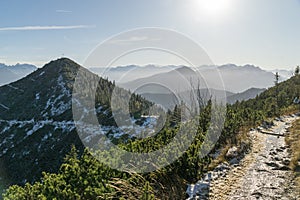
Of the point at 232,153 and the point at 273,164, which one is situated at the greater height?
the point at 232,153

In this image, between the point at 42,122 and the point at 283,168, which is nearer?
the point at 283,168

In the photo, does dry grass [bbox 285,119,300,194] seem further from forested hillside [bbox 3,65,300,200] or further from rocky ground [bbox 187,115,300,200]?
forested hillside [bbox 3,65,300,200]

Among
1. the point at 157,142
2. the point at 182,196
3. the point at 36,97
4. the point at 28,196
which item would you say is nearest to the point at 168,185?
the point at 182,196

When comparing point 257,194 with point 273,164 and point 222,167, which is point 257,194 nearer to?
point 222,167

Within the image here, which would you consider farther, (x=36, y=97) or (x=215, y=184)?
→ (x=36, y=97)

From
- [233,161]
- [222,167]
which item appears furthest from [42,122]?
[222,167]

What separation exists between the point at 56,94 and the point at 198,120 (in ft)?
417

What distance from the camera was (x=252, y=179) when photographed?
332 inches

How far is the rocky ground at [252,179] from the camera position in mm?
7426

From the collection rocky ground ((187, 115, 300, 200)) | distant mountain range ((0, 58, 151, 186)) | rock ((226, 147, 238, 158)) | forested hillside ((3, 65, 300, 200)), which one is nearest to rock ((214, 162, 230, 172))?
rocky ground ((187, 115, 300, 200))

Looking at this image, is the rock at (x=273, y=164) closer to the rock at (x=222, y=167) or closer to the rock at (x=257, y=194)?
the rock at (x=222, y=167)

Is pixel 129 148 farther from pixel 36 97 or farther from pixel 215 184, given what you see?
pixel 36 97

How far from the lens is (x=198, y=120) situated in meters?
12.7

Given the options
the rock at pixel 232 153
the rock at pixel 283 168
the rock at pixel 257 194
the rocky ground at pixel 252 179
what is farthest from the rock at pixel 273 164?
the rock at pixel 257 194
